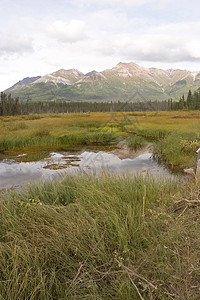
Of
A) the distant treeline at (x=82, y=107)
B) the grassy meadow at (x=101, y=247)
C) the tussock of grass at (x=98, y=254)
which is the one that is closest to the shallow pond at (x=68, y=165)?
the grassy meadow at (x=101, y=247)

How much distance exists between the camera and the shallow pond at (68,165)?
42.1 feet

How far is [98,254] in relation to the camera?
3.70 metres

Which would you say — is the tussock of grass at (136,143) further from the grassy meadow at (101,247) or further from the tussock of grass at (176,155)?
the grassy meadow at (101,247)

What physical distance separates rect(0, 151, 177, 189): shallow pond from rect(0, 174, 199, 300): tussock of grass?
737 cm

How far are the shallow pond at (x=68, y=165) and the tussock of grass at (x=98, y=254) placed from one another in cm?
737

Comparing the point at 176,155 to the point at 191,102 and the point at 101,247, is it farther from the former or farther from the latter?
the point at 191,102

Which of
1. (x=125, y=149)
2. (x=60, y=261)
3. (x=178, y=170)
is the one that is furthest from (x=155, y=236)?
(x=125, y=149)

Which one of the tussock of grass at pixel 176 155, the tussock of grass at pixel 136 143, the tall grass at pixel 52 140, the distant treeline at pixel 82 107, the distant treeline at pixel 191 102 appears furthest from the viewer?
the distant treeline at pixel 82 107

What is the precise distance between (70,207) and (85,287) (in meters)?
2.12

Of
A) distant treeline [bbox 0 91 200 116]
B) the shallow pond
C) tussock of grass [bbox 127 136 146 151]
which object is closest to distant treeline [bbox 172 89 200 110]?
distant treeline [bbox 0 91 200 116]

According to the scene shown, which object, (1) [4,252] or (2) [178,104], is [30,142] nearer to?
(1) [4,252]

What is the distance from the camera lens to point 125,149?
21250 millimetres

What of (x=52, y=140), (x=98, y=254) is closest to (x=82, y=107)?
(x=52, y=140)

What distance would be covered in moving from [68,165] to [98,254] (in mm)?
11780
